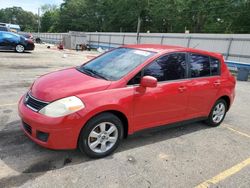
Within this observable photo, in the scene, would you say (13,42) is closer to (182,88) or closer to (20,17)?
(182,88)

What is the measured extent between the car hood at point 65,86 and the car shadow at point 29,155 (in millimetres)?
828

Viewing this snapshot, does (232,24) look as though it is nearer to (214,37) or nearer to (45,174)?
(214,37)

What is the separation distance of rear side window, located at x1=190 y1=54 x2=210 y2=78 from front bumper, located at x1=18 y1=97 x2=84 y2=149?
2.44 meters

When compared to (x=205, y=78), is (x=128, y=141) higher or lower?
lower

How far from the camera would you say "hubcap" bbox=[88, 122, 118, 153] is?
3.67 m

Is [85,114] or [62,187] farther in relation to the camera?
[85,114]

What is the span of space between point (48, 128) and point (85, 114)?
50 cm

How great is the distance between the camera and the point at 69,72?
14.5ft

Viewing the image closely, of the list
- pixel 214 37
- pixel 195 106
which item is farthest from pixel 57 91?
pixel 214 37

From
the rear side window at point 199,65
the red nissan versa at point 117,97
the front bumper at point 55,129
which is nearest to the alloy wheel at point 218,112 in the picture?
the red nissan versa at point 117,97

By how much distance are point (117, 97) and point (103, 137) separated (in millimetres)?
614

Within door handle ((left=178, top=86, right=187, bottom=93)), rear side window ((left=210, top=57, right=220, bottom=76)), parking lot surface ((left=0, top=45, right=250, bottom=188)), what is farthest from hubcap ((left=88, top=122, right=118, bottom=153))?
rear side window ((left=210, top=57, right=220, bottom=76))

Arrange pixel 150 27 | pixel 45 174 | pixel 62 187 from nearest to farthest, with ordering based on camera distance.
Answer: pixel 62 187 < pixel 45 174 < pixel 150 27

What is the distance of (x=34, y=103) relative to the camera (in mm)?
3617
